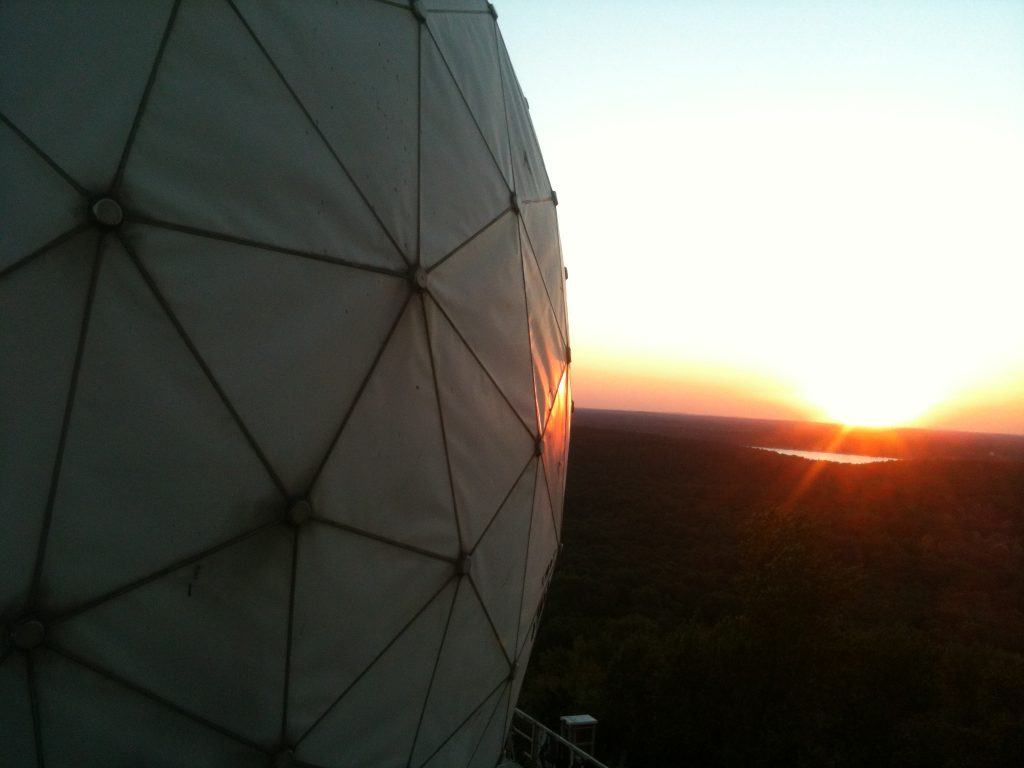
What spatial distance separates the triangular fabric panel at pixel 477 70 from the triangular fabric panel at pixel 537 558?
2.98 meters

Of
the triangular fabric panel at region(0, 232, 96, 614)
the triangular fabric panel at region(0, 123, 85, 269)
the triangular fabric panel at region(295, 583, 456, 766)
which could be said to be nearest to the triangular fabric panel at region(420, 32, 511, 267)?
the triangular fabric panel at region(0, 123, 85, 269)

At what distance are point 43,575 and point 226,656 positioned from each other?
1.03 metres

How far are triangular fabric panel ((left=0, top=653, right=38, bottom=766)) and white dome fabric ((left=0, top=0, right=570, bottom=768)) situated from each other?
1 cm

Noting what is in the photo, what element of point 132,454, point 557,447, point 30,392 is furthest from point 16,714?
point 557,447

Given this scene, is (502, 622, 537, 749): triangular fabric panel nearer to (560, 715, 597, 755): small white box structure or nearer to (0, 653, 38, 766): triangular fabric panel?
(0, 653, 38, 766): triangular fabric panel

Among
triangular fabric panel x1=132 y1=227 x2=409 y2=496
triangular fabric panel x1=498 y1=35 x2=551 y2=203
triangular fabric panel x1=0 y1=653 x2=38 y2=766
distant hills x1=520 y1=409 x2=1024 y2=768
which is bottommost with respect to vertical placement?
distant hills x1=520 y1=409 x2=1024 y2=768

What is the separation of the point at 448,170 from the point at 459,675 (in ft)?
12.8

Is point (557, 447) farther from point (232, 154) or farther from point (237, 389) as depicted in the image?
point (232, 154)

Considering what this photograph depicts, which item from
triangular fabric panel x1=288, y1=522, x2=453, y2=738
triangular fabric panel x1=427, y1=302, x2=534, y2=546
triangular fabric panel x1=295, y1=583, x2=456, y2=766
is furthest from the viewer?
triangular fabric panel x1=427, y1=302, x2=534, y2=546

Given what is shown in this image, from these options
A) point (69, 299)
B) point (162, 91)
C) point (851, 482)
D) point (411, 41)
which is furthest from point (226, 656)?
point (851, 482)

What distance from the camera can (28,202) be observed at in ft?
11.1

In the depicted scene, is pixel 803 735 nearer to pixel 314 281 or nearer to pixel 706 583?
pixel 706 583

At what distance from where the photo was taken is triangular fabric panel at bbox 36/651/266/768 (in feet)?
11.5

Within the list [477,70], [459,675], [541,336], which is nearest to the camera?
[459,675]
